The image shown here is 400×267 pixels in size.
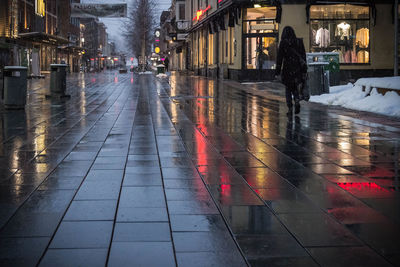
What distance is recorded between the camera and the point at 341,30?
3136 cm

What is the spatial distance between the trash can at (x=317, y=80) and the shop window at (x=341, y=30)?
13.3m

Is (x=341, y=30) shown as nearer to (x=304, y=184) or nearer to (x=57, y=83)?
(x=57, y=83)

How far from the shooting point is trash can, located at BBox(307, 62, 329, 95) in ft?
60.6

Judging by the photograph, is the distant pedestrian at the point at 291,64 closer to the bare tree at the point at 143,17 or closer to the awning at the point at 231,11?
the awning at the point at 231,11

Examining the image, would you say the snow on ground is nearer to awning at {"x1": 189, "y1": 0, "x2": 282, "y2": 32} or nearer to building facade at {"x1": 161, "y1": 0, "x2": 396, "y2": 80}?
building facade at {"x1": 161, "y1": 0, "x2": 396, "y2": 80}

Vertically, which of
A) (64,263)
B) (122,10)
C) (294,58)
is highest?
(122,10)

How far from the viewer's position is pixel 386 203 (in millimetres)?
5203

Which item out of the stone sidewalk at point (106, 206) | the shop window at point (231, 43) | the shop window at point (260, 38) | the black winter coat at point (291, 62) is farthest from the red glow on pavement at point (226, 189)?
the shop window at point (231, 43)

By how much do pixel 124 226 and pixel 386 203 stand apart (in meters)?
2.38

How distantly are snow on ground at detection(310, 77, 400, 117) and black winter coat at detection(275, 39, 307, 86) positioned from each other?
2078mm

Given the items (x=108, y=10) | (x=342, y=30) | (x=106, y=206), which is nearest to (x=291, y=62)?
(x=106, y=206)

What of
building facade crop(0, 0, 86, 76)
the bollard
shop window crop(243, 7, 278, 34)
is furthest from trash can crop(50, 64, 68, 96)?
building facade crop(0, 0, 86, 76)

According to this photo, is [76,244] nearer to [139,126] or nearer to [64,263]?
[64,263]

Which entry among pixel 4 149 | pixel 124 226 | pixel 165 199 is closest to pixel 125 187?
pixel 165 199
